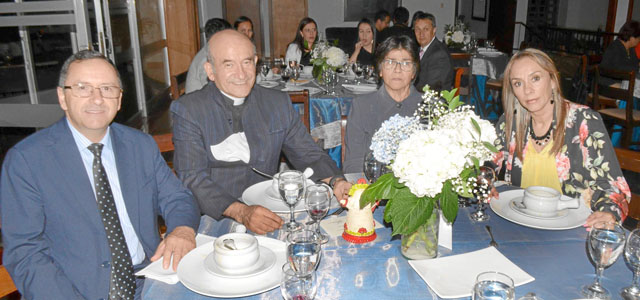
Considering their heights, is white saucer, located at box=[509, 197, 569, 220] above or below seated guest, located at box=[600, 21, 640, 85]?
below

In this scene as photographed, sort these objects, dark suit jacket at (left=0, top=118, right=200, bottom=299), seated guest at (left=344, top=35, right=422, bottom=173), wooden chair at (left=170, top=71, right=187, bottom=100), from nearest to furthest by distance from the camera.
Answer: dark suit jacket at (left=0, top=118, right=200, bottom=299) → seated guest at (left=344, top=35, right=422, bottom=173) → wooden chair at (left=170, top=71, right=187, bottom=100)

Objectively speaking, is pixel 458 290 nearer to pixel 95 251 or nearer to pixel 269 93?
pixel 95 251

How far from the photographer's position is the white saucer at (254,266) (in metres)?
1.32

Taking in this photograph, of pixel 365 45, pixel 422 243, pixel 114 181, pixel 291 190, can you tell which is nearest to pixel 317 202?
pixel 291 190

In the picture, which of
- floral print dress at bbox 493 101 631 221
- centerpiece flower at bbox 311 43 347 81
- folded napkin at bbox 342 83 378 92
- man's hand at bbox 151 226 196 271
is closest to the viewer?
man's hand at bbox 151 226 196 271

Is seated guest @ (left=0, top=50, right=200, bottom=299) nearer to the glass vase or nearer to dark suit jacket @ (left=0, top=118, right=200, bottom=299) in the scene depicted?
dark suit jacket @ (left=0, top=118, right=200, bottom=299)

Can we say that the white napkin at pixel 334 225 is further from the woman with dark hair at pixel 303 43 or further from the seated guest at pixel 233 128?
the woman with dark hair at pixel 303 43

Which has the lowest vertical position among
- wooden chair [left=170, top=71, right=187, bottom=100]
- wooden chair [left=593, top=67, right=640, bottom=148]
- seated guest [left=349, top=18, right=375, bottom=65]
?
wooden chair [left=593, top=67, right=640, bottom=148]

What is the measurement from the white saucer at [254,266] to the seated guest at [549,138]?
53.0 inches

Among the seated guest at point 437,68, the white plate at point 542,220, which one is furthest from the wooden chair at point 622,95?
the white plate at point 542,220

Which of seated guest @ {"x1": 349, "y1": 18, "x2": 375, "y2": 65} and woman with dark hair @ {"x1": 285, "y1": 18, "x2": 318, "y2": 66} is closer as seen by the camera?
seated guest @ {"x1": 349, "y1": 18, "x2": 375, "y2": 65}

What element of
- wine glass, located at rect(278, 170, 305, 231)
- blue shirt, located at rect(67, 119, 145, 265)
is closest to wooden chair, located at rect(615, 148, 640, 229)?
wine glass, located at rect(278, 170, 305, 231)

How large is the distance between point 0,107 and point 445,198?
393 cm

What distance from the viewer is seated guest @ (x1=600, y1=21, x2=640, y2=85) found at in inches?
238
